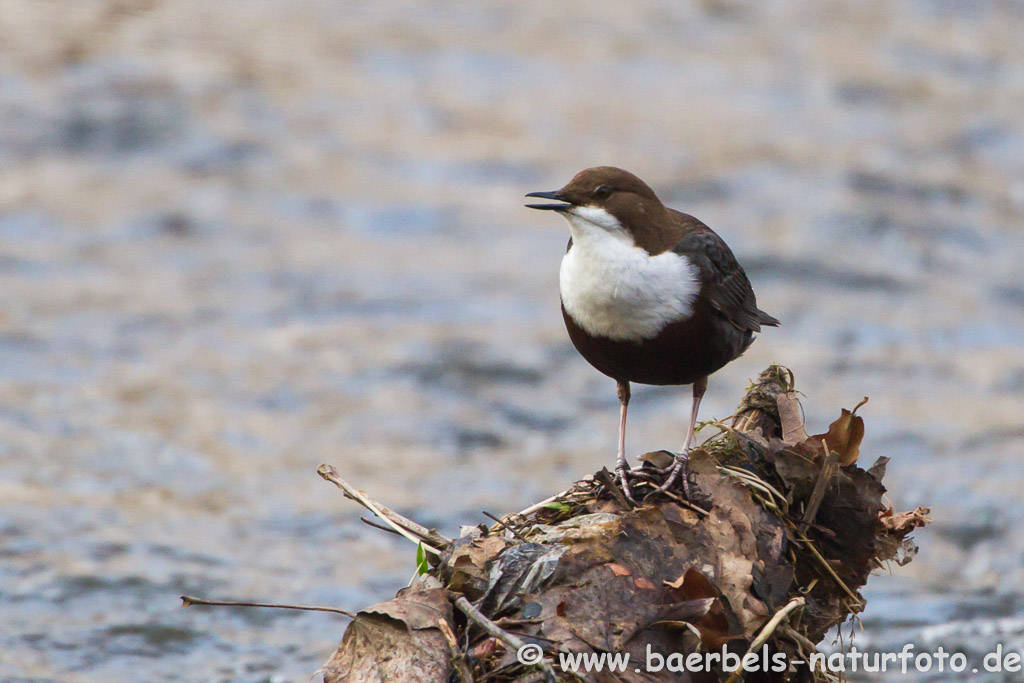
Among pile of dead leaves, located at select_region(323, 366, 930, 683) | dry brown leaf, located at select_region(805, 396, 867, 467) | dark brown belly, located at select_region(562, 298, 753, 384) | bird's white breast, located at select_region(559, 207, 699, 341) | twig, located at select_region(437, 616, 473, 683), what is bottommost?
twig, located at select_region(437, 616, 473, 683)

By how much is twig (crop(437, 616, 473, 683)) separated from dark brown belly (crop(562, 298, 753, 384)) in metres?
1.15

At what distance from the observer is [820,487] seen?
3.53 m

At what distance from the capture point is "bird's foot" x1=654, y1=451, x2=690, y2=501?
3.47m

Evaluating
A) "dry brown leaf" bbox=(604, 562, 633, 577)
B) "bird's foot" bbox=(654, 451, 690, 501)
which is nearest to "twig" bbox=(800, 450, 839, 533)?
"bird's foot" bbox=(654, 451, 690, 501)

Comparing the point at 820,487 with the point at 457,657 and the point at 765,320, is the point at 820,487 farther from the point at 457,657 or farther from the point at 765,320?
the point at 457,657

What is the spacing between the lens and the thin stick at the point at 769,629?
3113 mm

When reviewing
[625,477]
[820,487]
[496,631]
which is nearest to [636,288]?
[625,477]

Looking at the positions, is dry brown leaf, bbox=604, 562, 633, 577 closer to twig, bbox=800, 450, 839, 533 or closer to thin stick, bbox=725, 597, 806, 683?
thin stick, bbox=725, 597, 806, 683

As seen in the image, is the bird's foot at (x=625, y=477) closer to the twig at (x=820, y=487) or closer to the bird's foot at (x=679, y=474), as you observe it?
the bird's foot at (x=679, y=474)

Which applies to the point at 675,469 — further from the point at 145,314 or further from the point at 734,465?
the point at 145,314

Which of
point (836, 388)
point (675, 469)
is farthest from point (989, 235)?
point (675, 469)

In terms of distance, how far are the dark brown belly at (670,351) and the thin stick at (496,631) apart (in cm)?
103

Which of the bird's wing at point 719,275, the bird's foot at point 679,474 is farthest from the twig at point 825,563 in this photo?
the bird's wing at point 719,275

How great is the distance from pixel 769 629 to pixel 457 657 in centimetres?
83
